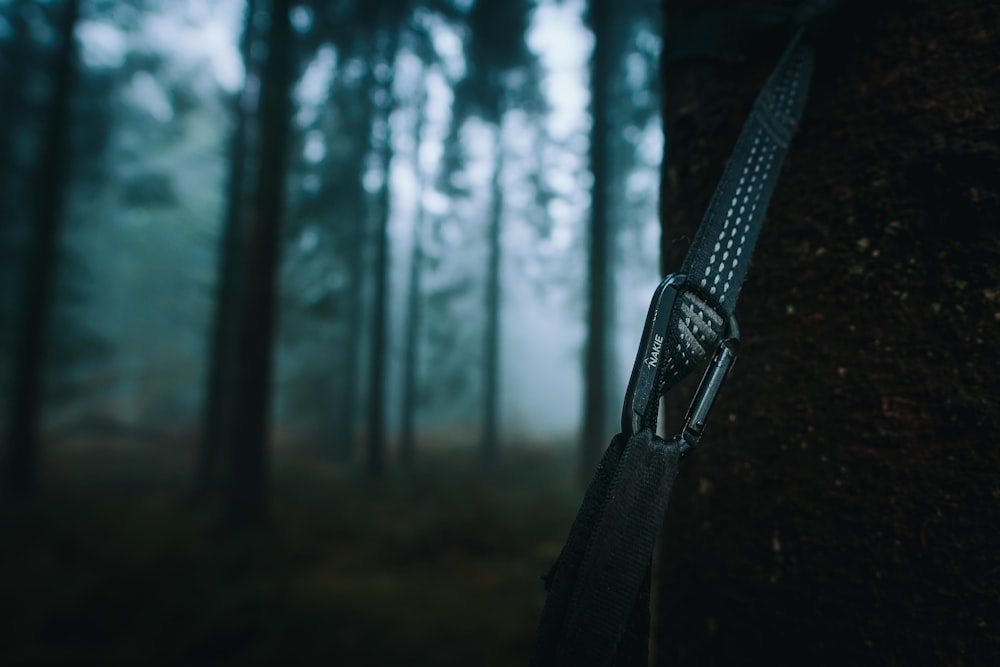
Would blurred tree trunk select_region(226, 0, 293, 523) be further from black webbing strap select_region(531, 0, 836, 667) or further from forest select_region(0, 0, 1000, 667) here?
black webbing strap select_region(531, 0, 836, 667)

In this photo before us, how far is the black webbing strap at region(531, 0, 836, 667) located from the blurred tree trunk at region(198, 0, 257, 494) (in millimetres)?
12510

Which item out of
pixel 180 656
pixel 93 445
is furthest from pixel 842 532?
pixel 93 445

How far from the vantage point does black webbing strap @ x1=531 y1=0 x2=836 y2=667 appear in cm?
59

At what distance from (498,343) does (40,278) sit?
12769 millimetres

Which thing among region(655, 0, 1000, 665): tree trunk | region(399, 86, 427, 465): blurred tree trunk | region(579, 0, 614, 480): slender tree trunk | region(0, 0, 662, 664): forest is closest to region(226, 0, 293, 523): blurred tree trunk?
region(0, 0, 662, 664): forest

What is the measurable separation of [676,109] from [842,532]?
940mm

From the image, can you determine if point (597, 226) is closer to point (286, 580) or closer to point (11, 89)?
point (286, 580)

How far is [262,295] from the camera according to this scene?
291 inches

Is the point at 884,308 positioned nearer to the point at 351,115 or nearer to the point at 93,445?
the point at 351,115

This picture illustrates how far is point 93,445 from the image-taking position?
20188 mm

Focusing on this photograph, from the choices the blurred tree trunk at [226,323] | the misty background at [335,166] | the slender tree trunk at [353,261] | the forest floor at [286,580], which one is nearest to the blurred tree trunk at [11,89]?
the misty background at [335,166]

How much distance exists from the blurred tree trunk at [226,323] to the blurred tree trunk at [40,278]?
3202 millimetres

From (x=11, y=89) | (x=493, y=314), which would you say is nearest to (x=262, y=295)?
(x=493, y=314)

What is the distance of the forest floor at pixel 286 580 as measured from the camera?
4793 mm
